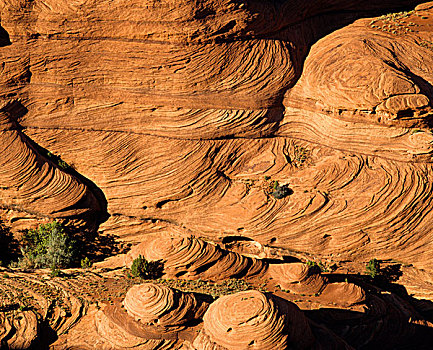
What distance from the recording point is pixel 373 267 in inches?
1256

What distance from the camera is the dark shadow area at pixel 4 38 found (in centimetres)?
2911

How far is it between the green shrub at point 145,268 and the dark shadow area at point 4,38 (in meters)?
16.5

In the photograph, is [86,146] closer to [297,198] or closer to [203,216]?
[203,216]

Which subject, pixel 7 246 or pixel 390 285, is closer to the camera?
pixel 7 246

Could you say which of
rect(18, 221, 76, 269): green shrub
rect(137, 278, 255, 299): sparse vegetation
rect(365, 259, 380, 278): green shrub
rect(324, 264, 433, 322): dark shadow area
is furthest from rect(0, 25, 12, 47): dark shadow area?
rect(365, 259, 380, 278): green shrub

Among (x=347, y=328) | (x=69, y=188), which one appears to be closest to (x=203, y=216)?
(x=69, y=188)

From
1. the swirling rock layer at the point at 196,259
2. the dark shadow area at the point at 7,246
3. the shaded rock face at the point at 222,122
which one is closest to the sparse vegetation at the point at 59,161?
the shaded rock face at the point at 222,122

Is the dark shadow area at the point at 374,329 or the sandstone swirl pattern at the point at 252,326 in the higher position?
the sandstone swirl pattern at the point at 252,326

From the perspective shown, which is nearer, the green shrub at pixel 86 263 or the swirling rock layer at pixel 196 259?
the swirling rock layer at pixel 196 259

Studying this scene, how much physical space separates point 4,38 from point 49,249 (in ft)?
46.6

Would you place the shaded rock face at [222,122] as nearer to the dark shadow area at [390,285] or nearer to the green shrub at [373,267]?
the green shrub at [373,267]

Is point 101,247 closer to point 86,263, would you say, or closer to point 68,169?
point 86,263

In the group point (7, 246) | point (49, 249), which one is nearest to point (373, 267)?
point (49, 249)

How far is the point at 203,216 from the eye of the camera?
103ft
